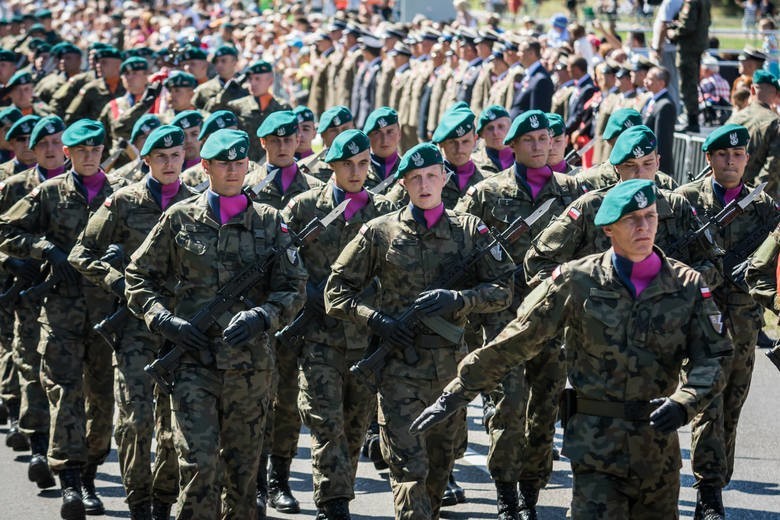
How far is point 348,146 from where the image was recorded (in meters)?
9.63

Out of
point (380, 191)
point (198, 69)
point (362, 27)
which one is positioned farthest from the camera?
point (362, 27)

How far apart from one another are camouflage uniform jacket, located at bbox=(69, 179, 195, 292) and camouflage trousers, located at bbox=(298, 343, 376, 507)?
4.32 feet

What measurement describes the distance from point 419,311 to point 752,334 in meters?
2.47

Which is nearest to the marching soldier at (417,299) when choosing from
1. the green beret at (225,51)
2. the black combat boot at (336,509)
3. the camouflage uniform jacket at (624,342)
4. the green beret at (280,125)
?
the black combat boot at (336,509)

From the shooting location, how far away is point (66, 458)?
975 cm

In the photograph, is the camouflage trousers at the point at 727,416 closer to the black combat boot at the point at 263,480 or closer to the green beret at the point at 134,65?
the black combat boot at the point at 263,480

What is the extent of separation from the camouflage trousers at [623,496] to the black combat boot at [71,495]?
156 inches

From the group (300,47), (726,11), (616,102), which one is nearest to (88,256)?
(616,102)

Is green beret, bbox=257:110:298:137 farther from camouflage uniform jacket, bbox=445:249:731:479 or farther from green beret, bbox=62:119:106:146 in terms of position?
camouflage uniform jacket, bbox=445:249:731:479

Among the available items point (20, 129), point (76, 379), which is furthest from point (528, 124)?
point (20, 129)

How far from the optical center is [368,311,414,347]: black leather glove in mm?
8188

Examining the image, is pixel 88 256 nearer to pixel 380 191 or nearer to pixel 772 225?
pixel 380 191

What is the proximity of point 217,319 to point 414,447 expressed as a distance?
131 centimetres

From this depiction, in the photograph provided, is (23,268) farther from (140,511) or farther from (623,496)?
(623,496)
